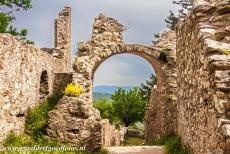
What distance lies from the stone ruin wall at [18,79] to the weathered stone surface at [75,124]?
1072 millimetres

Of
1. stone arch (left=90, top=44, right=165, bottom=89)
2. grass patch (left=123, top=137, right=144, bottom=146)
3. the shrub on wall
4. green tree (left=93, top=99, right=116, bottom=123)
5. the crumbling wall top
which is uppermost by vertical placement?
the crumbling wall top

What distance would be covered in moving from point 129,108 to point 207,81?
986 inches

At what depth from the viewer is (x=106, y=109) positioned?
3250 cm

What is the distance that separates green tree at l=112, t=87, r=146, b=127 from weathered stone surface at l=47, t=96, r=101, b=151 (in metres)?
18.7

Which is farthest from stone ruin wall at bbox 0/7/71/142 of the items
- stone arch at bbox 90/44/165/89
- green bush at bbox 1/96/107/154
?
stone arch at bbox 90/44/165/89

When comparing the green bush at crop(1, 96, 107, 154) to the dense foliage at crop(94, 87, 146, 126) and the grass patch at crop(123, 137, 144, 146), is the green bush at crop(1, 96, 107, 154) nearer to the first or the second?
the grass patch at crop(123, 137, 144, 146)

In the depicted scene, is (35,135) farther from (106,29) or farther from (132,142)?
(132,142)

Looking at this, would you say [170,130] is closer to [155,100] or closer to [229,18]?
[155,100]

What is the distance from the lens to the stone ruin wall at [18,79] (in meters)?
11.1

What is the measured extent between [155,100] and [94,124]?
25.4ft

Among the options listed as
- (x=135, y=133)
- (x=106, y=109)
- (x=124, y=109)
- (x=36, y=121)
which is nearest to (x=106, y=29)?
(x=36, y=121)

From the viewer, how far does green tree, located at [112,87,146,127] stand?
3197 centimetres

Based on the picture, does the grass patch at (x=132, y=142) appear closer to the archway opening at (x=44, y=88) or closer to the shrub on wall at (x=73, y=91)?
the archway opening at (x=44, y=88)

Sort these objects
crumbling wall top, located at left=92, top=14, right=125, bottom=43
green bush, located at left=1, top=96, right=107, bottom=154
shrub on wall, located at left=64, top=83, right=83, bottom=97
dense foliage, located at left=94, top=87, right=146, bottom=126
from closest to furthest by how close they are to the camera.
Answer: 1. green bush, located at left=1, top=96, right=107, bottom=154
2. shrub on wall, located at left=64, top=83, right=83, bottom=97
3. crumbling wall top, located at left=92, top=14, right=125, bottom=43
4. dense foliage, located at left=94, top=87, right=146, bottom=126
